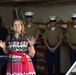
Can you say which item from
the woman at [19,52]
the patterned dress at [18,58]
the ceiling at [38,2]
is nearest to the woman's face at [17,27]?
the woman at [19,52]

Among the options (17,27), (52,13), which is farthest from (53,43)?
(17,27)

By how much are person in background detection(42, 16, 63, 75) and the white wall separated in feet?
1.73

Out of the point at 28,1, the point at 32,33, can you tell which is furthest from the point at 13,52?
the point at 28,1

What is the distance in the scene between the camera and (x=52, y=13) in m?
6.91

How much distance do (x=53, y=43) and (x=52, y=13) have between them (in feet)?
4.14

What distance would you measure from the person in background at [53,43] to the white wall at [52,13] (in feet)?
1.73

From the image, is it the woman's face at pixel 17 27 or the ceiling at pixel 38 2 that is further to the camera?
the ceiling at pixel 38 2

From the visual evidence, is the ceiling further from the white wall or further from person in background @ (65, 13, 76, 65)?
person in background @ (65, 13, 76, 65)

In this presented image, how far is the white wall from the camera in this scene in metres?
6.45

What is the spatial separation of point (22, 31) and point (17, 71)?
526 millimetres

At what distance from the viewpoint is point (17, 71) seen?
353 centimetres

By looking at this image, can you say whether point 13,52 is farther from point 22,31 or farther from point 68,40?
point 68,40

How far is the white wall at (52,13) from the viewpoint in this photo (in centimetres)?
645

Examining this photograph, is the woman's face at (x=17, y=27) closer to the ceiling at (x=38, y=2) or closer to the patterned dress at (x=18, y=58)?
the patterned dress at (x=18, y=58)
